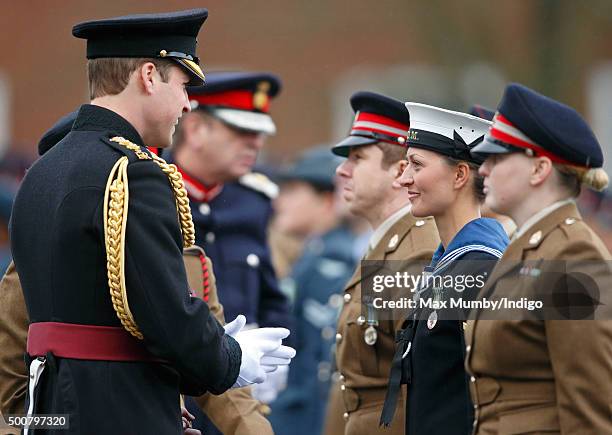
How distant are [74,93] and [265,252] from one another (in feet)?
61.0

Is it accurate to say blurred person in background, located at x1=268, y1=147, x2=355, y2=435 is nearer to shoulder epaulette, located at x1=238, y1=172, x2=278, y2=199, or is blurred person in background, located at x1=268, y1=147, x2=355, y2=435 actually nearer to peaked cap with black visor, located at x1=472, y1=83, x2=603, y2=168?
shoulder epaulette, located at x1=238, y1=172, x2=278, y2=199

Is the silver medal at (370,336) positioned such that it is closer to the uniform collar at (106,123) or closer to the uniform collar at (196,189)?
the uniform collar at (106,123)

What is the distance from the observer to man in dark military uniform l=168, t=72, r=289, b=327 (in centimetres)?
738

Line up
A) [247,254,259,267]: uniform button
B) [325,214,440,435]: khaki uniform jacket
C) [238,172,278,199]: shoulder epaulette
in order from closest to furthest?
1. [325,214,440,435]: khaki uniform jacket
2. [247,254,259,267]: uniform button
3. [238,172,278,199]: shoulder epaulette

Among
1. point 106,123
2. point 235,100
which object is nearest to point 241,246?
point 235,100

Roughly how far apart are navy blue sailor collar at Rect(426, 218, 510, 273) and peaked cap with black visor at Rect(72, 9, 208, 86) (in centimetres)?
119

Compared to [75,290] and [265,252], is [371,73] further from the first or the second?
[75,290]

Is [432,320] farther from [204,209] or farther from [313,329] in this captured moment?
[313,329]

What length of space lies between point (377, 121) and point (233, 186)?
1.80m

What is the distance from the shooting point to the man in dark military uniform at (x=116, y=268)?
14.3ft

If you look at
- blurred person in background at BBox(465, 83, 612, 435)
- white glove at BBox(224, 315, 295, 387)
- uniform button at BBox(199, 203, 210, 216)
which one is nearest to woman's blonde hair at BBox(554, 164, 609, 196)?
blurred person in background at BBox(465, 83, 612, 435)

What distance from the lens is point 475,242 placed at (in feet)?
16.8

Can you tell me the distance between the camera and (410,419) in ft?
17.0

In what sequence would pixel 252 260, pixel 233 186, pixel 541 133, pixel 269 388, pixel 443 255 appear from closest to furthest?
pixel 541 133
pixel 443 255
pixel 269 388
pixel 252 260
pixel 233 186
